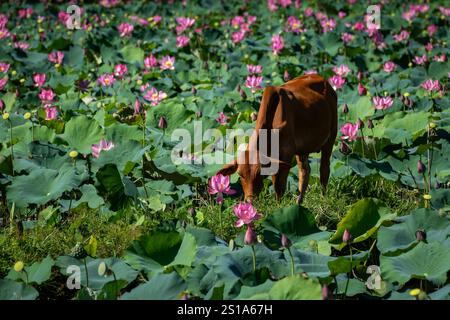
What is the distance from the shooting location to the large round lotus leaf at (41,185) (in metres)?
4.35

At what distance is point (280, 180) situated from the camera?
4.38 metres

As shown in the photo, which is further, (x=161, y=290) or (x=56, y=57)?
(x=56, y=57)

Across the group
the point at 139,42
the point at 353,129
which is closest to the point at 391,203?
the point at 353,129

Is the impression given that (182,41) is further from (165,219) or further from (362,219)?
(362,219)

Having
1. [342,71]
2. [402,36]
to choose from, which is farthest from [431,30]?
[342,71]

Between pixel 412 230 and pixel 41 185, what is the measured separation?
83.3 inches

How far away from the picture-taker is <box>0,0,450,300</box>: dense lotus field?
11.7 ft

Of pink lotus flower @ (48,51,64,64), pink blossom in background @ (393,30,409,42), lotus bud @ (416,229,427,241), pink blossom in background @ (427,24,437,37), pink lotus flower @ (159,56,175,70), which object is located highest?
pink blossom in background @ (427,24,437,37)

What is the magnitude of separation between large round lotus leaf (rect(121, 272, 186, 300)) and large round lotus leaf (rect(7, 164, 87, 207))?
1.18 m

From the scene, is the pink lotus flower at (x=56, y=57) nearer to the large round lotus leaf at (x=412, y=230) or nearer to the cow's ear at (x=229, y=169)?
the cow's ear at (x=229, y=169)

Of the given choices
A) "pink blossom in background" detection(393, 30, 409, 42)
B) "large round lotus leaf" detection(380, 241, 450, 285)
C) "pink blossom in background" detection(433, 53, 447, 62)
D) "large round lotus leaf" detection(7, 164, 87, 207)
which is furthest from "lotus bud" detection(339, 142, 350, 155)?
"pink blossom in background" detection(393, 30, 409, 42)

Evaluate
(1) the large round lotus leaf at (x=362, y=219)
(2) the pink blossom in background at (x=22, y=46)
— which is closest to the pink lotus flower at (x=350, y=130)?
(1) the large round lotus leaf at (x=362, y=219)

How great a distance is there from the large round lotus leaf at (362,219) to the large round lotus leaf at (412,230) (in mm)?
121

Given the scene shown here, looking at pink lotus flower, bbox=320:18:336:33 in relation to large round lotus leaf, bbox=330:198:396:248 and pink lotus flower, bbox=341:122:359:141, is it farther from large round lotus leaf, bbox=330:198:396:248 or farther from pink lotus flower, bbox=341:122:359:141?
large round lotus leaf, bbox=330:198:396:248
